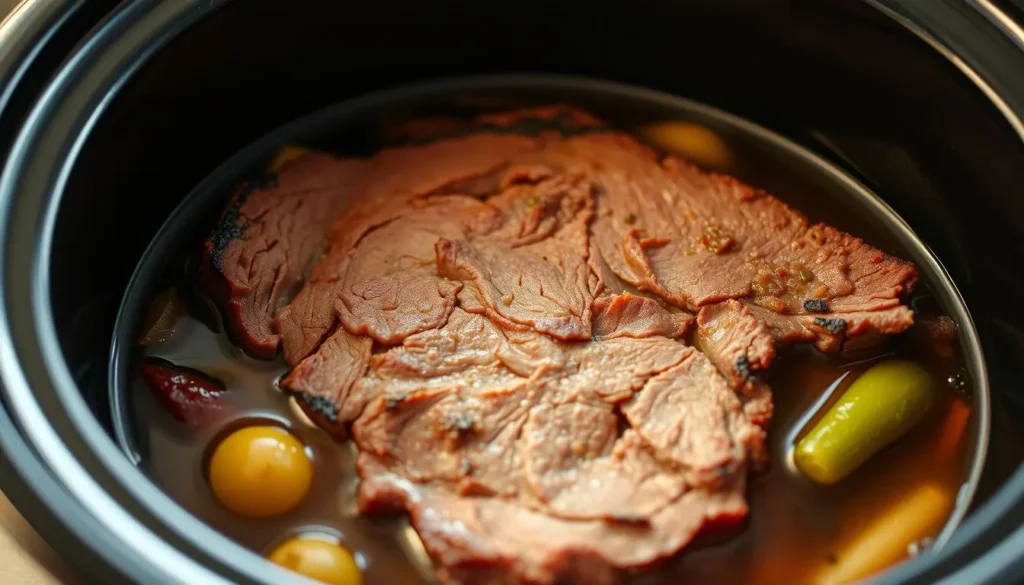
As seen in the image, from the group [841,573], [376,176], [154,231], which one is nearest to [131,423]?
[154,231]

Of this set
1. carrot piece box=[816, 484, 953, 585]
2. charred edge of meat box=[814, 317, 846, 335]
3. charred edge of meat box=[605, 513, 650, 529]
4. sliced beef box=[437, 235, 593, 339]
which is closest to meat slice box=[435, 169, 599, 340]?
sliced beef box=[437, 235, 593, 339]

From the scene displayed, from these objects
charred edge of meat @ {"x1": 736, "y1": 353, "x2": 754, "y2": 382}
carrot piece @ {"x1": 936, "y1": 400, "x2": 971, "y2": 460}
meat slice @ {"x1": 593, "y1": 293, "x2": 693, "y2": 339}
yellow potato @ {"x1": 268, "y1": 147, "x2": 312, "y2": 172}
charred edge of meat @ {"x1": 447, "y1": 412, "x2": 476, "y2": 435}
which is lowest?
charred edge of meat @ {"x1": 447, "y1": 412, "x2": 476, "y2": 435}

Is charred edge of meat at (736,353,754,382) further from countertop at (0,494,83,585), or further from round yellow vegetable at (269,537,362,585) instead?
countertop at (0,494,83,585)

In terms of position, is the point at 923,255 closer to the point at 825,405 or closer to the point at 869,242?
the point at 869,242

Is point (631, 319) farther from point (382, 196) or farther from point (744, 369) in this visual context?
point (382, 196)

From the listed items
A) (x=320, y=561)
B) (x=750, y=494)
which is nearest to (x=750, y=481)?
(x=750, y=494)

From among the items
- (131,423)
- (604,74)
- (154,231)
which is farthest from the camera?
(604,74)

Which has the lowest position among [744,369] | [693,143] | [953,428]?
[744,369]
